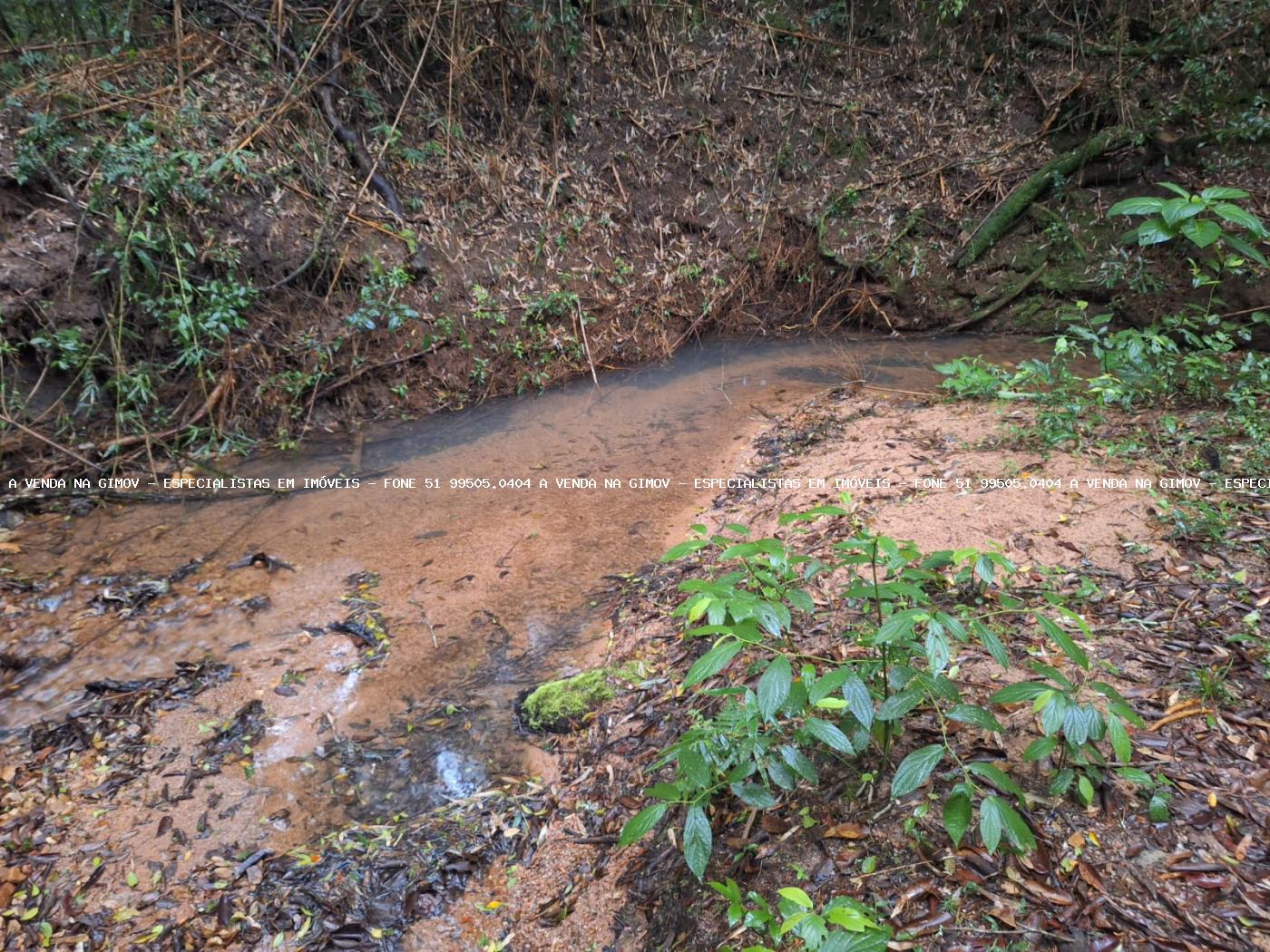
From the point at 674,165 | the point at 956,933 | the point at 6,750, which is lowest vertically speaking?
the point at 6,750

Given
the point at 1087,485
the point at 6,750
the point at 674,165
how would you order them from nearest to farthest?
the point at 6,750
the point at 1087,485
the point at 674,165

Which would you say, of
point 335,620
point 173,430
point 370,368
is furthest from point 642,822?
point 370,368

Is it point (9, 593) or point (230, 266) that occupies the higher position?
point (230, 266)

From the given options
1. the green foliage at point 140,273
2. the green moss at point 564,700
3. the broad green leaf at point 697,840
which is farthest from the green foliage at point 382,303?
the broad green leaf at point 697,840

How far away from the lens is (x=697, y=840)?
4.87ft

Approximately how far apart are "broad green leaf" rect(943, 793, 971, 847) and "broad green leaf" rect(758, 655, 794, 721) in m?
0.42

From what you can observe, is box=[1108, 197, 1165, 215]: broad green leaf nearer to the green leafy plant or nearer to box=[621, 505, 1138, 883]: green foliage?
box=[621, 505, 1138, 883]: green foliage

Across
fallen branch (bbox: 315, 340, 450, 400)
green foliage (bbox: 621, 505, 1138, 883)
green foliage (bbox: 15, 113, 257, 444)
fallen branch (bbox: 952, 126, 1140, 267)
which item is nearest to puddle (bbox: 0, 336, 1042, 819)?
fallen branch (bbox: 315, 340, 450, 400)

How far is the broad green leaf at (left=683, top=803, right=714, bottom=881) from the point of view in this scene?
1.45m

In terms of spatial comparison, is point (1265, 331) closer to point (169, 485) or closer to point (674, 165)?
point (674, 165)

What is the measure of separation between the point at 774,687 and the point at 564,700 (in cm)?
173

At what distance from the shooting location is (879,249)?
25.6 feet

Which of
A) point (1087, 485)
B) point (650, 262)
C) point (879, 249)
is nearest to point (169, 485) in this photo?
point (650, 262)

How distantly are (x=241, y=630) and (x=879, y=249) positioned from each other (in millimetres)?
7456
